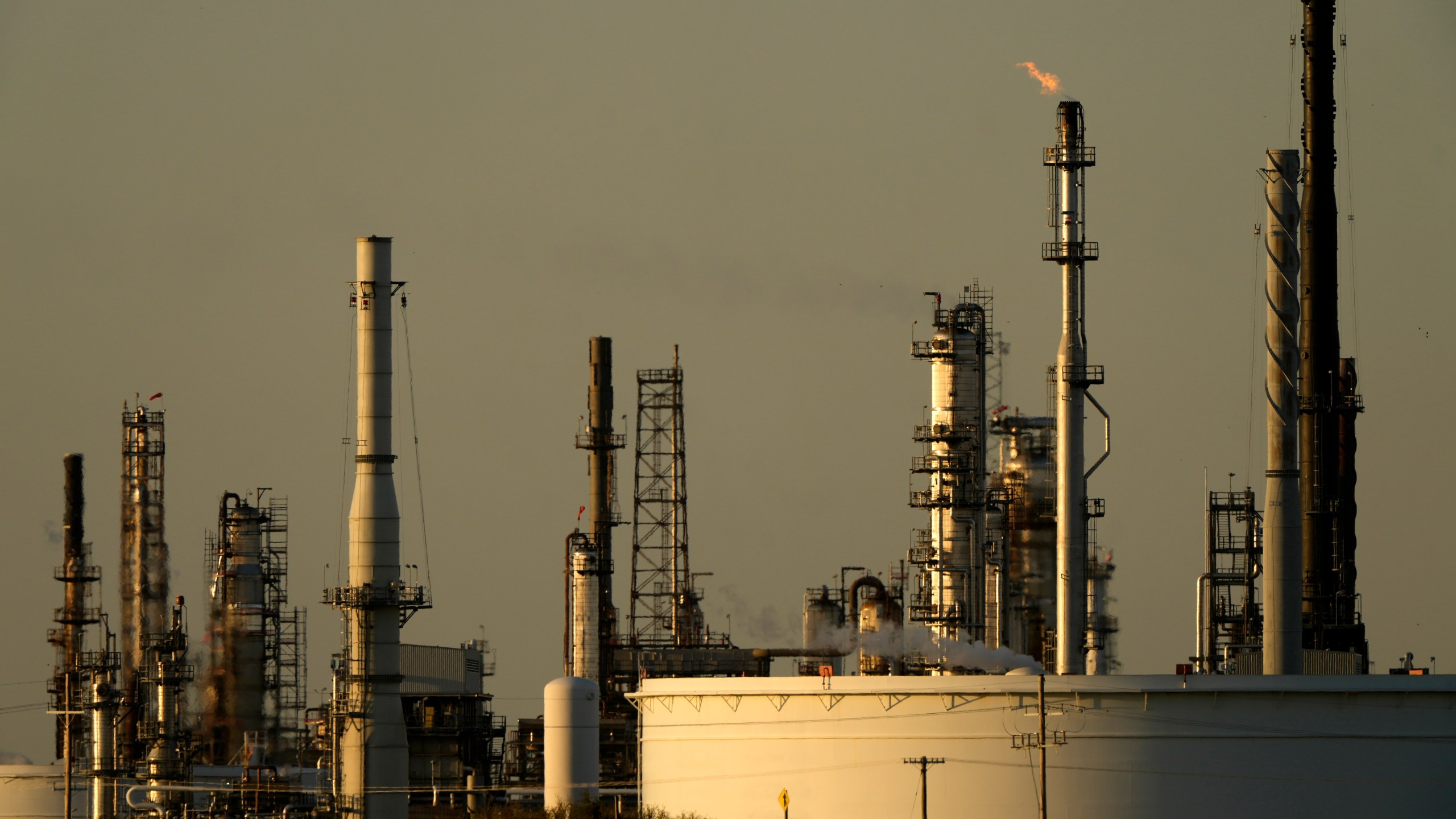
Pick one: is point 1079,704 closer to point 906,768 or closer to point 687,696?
point 906,768

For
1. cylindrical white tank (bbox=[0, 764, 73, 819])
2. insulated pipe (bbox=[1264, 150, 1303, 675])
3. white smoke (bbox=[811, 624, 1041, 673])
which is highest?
insulated pipe (bbox=[1264, 150, 1303, 675])

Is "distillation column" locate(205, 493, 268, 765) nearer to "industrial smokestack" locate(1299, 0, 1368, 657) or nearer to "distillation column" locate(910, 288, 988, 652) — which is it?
"distillation column" locate(910, 288, 988, 652)

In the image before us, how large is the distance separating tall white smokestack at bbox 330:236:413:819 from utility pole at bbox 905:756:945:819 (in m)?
16.2

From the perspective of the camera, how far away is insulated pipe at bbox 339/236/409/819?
201 ft

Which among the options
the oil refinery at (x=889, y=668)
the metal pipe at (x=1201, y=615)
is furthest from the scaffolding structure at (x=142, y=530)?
the metal pipe at (x=1201, y=615)

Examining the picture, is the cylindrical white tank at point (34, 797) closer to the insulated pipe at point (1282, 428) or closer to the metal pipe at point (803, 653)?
the metal pipe at point (803, 653)

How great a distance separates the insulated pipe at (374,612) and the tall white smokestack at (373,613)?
2 cm

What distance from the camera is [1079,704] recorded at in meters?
51.0

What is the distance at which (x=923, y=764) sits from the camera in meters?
50.5

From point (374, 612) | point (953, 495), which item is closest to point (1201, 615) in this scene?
point (953, 495)

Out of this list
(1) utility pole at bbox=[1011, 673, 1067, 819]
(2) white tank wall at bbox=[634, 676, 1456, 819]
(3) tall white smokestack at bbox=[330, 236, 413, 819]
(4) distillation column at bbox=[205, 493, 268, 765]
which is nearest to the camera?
(1) utility pole at bbox=[1011, 673, 1067, 819]

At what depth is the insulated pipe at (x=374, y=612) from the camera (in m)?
61.2

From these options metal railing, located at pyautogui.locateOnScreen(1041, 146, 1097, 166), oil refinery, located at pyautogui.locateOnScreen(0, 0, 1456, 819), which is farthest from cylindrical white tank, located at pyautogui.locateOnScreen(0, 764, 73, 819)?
metal railing, located at pyautogui.locateOnScreen(1041, 146, 1097, 166)

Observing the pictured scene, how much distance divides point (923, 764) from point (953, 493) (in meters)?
20.2
